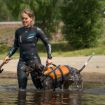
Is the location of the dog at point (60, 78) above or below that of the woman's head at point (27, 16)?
below

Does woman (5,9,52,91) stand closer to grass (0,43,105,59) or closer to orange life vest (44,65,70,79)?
orange life vest (44,65,70,79)

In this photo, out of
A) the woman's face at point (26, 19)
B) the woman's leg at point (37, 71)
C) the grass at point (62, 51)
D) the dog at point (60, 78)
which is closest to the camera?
the woman's face at point (26, 19)

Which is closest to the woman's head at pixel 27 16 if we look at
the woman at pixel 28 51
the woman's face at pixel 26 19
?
the woman's face at pixel 26 19

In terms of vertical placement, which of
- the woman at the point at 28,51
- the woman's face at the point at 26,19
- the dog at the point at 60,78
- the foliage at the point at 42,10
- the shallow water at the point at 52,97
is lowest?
the shallow water at the point at 52,97

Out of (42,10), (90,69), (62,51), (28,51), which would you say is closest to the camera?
(28,51)

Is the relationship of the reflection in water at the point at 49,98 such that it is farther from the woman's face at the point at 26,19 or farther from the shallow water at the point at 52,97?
the woman's face at the point at 26,19

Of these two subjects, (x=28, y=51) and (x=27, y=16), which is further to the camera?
(x=28, y=51)

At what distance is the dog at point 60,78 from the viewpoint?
50.0 ft

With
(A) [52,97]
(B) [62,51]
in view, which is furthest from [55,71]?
(B) [62,51]

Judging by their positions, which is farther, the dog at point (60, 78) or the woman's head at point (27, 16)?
the dog at point (60, 78)

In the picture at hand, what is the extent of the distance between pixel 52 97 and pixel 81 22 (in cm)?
2671

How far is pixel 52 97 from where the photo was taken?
46.1ft

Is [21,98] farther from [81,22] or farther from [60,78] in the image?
[81,22]

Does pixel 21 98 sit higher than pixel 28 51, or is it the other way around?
pixel 28 51
